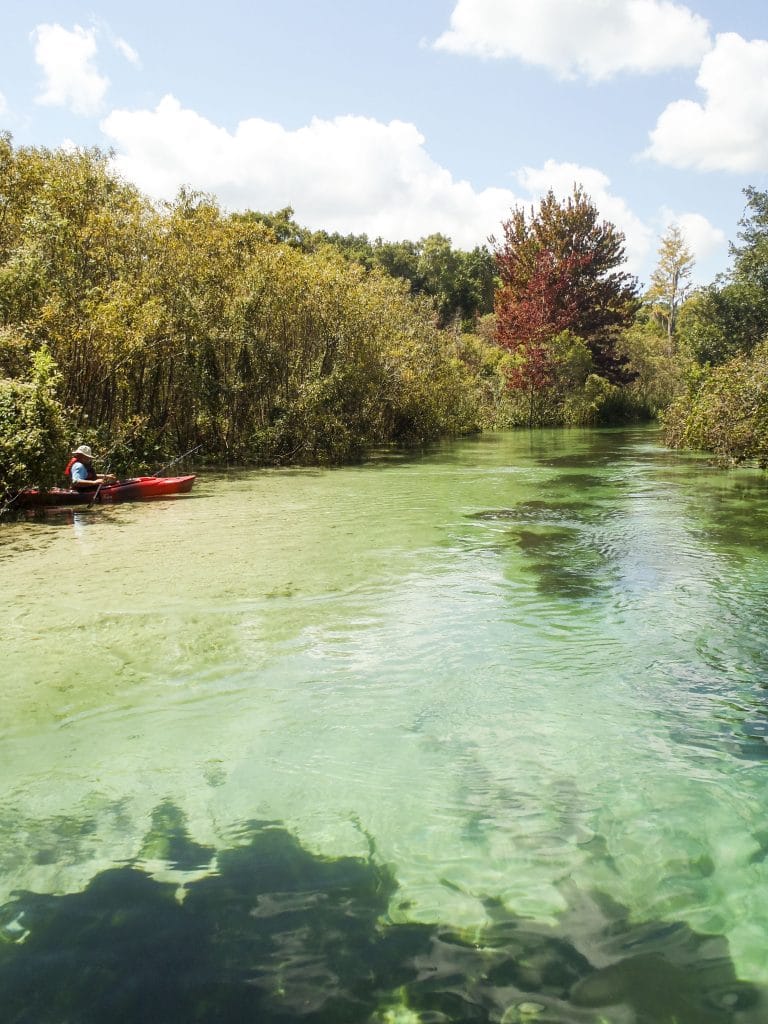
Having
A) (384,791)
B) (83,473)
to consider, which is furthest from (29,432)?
(384,791)

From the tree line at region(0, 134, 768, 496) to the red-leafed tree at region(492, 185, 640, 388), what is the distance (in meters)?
0.27

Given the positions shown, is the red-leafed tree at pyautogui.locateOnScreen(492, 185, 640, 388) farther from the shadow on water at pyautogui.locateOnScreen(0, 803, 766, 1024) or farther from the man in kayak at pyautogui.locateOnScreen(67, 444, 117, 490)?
the shadow on water at pyautogui.locateOnScreen(0, 803, 766, 1024)

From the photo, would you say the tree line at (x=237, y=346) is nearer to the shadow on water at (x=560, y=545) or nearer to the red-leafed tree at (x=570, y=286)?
the red-leafed tree at (x=570, y=286)

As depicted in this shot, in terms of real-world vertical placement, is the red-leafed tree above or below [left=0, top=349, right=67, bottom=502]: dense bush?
above

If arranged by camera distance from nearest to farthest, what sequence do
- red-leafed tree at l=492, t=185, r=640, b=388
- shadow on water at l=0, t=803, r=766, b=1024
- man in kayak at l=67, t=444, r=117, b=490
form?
shadow on water at l=0, t=803, r=766, b=1024 → man in kayak at l=67, t=444, r=117, b=490 → red-leafed tree at l=492, t=185, r=640, b=388

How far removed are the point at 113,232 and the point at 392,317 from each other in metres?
12.7

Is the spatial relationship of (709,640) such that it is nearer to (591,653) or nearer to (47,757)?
(591,653)

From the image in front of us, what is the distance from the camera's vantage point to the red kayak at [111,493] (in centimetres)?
1370

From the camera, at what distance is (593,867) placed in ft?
12.6

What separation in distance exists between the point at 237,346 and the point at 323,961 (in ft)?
70.6

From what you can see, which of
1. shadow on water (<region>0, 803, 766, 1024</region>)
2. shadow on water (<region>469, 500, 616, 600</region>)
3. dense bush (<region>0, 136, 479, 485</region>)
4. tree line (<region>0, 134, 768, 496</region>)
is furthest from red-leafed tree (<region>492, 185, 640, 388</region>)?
shadow on water (<region>0, 803, 766, 1024</region>)

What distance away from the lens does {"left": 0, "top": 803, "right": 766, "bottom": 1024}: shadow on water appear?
2.98 m

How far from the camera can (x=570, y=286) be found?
43781 mm

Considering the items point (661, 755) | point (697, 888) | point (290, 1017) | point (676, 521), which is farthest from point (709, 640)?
point (676, 521)
